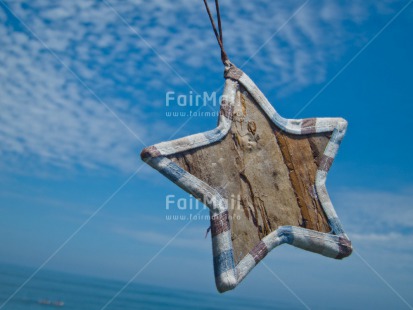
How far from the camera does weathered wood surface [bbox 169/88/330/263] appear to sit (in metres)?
4.06

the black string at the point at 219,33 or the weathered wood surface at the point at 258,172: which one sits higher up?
the black string at the point at 219,33

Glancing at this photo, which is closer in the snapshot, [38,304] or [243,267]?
[243,267]

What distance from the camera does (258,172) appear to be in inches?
169

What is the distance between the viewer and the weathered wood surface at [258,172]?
4.06m

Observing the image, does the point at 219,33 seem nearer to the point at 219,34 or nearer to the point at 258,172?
the point at 219,34

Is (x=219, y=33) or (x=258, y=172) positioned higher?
(x=219, y=33)

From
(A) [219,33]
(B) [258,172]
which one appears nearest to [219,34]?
(A) [219,33]

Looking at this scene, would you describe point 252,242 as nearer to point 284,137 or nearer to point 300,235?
point 300,235

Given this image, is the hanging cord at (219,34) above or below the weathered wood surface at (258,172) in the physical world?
above

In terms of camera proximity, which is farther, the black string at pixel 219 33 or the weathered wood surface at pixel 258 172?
the black string at pixel 219 33

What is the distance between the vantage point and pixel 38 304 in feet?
223

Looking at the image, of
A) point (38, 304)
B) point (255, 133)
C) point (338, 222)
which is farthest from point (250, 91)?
point (38, 304)

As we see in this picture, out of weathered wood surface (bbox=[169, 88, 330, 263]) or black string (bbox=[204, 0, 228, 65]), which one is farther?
black string (bbox=[204, 0, 228, 65])

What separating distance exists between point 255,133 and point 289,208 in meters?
0.73
